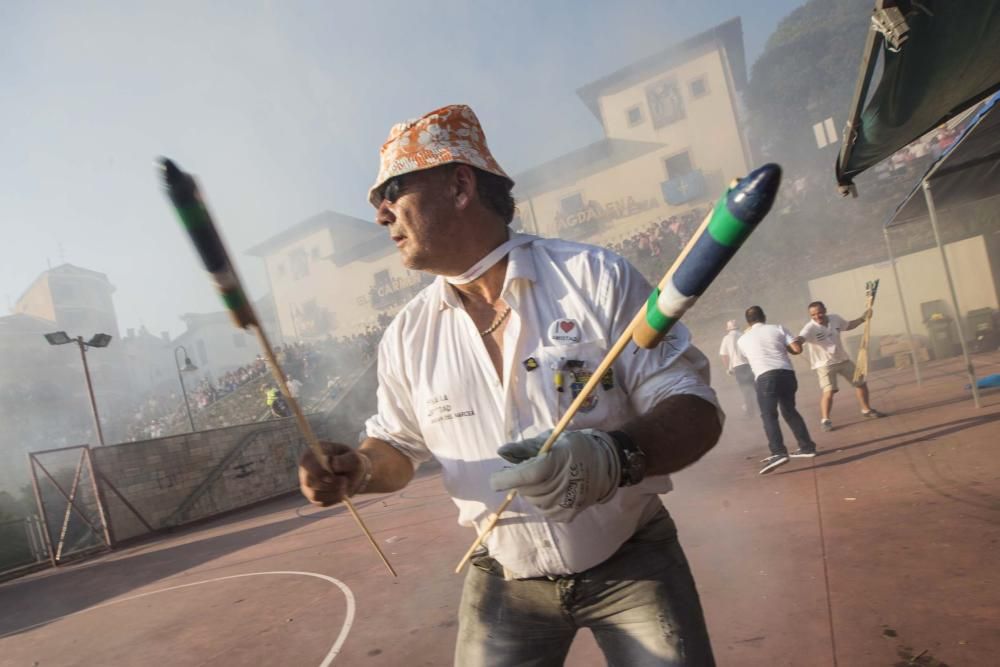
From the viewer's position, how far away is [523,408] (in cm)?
164

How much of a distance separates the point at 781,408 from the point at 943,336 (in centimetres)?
997

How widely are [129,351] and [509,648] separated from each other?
2554 inches

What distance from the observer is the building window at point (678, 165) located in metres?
30.7

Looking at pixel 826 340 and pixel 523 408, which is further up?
pixel 523 408

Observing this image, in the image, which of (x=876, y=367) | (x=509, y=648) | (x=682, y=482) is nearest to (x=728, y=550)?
(x=682, y=482)

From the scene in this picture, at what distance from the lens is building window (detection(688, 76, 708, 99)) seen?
30438mm

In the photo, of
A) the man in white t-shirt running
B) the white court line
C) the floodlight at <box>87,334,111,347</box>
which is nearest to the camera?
the white court line

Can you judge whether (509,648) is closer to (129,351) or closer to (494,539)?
(494,539)

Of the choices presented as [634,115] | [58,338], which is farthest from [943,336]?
[634,115]

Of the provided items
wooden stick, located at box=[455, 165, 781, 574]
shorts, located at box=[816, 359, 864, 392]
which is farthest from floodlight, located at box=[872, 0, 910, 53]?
shorts, located at box=[816, 359, 864, 392]

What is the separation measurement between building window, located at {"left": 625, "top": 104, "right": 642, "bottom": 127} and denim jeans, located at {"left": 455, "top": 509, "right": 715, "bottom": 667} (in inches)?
1329

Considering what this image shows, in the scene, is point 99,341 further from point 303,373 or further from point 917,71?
point 917,71

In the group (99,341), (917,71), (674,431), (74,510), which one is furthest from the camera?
(99,341)

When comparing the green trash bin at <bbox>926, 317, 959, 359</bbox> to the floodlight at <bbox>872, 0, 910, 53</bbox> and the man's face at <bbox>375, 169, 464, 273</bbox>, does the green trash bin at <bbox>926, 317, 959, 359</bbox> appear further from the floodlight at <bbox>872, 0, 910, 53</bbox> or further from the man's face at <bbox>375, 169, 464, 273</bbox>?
the man's face at <bbox>375, 169, 464, 273</bbox>
